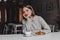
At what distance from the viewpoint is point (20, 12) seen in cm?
363

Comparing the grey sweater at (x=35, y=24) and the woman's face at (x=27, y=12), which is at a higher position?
the woman's face at (x=27, y=12)

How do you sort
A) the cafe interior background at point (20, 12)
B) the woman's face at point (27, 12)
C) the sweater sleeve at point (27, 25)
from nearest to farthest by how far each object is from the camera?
the woman's face at point (27, 12), the sweater sleeve at point (27, 25), the cafe interior background at point (20, 12)

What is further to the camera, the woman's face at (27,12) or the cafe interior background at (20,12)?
the cafe interior background at (20,12)

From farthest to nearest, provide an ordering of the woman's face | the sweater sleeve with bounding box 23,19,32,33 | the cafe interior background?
1. the cafe interior background
2. the sweater sleeve with bounding box 23,19,32,33
3. the woman's face

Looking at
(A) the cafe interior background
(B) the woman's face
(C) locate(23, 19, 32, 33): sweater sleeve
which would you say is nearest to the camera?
(B) the woman's face

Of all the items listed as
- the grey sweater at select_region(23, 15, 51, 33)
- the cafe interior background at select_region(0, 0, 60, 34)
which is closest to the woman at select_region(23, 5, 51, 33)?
the grey sweater at select_region(23, 15, 51, 33)

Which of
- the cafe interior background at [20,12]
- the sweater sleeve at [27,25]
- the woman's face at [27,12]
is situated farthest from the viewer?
the cafe interior background at [20,12]

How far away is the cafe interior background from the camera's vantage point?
365 cm

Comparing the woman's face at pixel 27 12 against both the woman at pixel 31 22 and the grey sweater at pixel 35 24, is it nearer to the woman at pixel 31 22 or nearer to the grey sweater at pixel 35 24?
the woman at pixel 31 22

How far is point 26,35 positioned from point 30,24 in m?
0.55

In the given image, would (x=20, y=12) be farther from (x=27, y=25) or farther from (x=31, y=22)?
(x=27, y=25)

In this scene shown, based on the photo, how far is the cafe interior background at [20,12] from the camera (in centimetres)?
365

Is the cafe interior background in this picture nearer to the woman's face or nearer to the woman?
the woman

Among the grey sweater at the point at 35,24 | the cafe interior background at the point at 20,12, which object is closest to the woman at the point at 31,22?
the grey sweater at the point at 35,24
